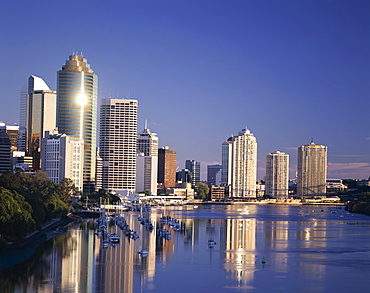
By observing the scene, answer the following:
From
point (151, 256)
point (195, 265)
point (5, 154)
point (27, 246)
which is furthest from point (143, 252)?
point (5, 154)

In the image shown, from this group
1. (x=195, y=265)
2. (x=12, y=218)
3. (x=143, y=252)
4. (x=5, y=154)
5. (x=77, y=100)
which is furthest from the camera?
(x=77, y=100)

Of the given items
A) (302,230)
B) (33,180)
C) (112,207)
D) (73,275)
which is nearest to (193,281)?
(73,275)

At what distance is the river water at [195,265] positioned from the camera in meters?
48.3

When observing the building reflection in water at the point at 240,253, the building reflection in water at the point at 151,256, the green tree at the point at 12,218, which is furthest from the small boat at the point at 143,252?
the green tree at the point at 12,218

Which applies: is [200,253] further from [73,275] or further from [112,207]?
[112,207]

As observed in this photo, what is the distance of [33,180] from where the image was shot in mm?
119000

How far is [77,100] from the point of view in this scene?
18950 centimetres

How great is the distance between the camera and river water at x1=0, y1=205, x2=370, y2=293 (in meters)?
48.3

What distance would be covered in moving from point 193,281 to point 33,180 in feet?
242

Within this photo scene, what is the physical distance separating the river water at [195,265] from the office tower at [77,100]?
106 m

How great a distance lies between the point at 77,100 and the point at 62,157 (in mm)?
18289

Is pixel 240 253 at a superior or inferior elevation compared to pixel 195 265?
superior

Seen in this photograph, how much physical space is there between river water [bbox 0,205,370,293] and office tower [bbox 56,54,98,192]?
4163 inches

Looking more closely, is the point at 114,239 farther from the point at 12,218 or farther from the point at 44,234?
the point at 12,218
